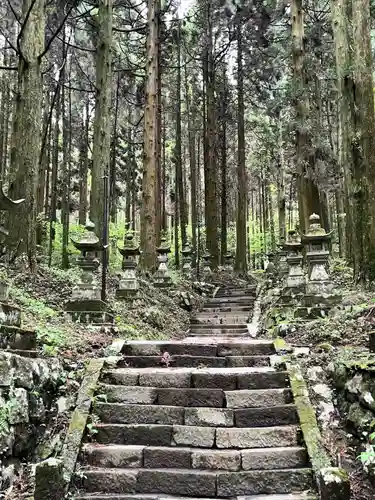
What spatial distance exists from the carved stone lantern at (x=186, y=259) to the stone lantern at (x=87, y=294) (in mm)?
10228

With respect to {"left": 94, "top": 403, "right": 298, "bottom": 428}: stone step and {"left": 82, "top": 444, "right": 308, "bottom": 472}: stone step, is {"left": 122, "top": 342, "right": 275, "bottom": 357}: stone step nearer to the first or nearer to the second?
{"left": 94, "top": 403, "right": 298, "bottom": 428}: stone step

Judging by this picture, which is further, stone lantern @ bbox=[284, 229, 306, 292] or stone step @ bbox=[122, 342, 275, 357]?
stone lantern @ bbox=[284, 229, 306, 292]

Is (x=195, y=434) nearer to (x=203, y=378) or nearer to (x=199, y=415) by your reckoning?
(x=199, y=415)

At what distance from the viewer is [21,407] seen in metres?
4.25

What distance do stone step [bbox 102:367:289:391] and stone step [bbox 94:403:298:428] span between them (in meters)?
0.47

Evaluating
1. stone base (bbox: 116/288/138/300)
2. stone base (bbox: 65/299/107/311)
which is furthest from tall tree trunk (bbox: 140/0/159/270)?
stone base (bbox: 65/299/107/311)

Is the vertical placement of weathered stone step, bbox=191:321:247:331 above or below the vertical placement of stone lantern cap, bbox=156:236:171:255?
below

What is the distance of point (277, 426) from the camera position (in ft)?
15.6

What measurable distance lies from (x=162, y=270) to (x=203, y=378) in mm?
8935

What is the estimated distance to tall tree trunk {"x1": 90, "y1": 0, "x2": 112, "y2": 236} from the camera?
12.0m

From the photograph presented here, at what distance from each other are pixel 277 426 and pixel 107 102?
9.90 metres

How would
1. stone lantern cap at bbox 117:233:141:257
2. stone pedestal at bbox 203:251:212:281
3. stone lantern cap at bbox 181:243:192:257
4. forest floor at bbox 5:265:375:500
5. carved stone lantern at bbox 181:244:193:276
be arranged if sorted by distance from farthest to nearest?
stone pedestal at bbox 203:251:212:281 < stone lantern cap at bbox 181:243:192:257 < carved stone lantern at bbox 181:244:193:276 < stone lantern cap at bbox 117:233:141:257 < forest floor at bbox 5:265:375:500

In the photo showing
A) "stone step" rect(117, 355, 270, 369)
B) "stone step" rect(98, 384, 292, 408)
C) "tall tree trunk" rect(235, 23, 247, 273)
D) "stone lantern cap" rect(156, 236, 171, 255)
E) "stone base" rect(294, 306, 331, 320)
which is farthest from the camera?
"tall tree trunk" rect(235, 23, 247, 273)

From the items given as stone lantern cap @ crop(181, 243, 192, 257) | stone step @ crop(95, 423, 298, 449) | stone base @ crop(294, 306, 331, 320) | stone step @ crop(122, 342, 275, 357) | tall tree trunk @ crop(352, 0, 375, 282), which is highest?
tall tree trunk @ crop(352, 0, 375, 282)
